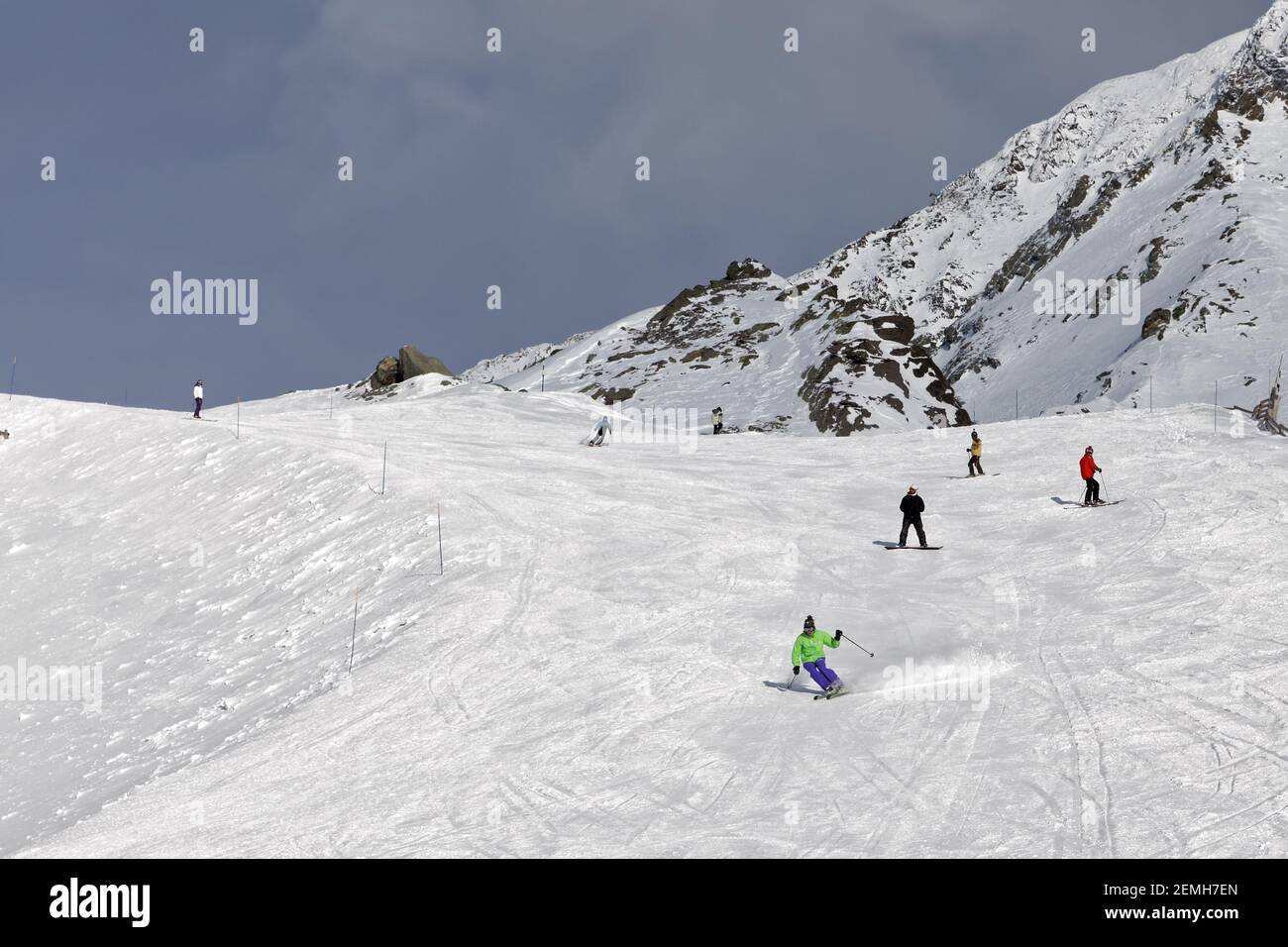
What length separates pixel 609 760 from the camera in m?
14.0

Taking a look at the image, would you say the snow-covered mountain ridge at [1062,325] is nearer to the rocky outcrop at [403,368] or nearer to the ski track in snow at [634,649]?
the rocky outcrop at [403,368]

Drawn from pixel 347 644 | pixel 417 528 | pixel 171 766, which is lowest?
pixel 171 766

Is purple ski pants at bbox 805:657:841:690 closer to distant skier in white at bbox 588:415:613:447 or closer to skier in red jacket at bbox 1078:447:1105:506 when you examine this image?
skier in red jacket at bbox 1078:447:1105:506

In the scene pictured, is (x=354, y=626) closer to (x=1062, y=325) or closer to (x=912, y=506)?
(x=912, y=506)

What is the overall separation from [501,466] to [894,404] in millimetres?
45428

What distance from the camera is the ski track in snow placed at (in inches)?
484

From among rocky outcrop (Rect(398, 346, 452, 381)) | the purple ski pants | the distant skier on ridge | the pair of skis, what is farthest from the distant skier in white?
rocky outcrop (Rect(398, 346, 452, 381))

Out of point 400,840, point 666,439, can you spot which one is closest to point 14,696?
point 400,840

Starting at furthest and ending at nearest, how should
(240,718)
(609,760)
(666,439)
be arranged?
(666,439), (240,718), (609,760)

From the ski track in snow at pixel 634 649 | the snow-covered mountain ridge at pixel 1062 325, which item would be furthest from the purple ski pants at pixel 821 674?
the snow-covered mountain ridge at pixel 1062 325

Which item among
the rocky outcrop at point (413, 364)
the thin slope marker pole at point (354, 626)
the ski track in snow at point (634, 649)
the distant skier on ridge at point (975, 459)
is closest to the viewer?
the ski track in snow at point (634, 649)

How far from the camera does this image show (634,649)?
1855cm

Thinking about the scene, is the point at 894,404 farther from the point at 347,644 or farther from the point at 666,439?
the point at 347,644

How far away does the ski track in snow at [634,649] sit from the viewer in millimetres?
12281
